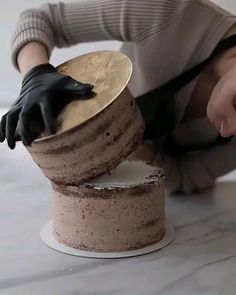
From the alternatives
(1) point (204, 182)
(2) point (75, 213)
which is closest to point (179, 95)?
(1) point (204, 182)

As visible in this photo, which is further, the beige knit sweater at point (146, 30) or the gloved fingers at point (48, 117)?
the beige knit sweater at point (146, 30)

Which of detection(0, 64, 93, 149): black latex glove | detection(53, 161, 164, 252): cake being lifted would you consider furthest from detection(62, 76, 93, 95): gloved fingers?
detection(53, 161, 164, 252): cake being lifted

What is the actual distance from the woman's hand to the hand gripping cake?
0.34 feet

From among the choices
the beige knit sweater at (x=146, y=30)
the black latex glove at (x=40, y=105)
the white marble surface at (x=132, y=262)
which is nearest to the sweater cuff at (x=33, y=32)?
the beige knit sweater at (x=146, y=30)

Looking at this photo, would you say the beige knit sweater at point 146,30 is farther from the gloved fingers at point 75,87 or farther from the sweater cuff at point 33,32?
the gloved fingers at point 75,87

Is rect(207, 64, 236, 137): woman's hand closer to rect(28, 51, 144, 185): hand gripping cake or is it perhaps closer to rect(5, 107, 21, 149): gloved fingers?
rect(28, 51, 144, 185): hand gripping cake

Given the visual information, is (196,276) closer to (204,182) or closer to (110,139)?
(110,139)

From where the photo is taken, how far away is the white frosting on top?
0.61 m

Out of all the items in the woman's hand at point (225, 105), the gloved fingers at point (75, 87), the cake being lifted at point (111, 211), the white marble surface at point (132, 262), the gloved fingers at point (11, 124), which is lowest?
the white marble surface at point (132, 262)

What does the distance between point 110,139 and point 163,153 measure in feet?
0.90

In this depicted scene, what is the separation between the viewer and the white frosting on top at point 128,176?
61 centimetres

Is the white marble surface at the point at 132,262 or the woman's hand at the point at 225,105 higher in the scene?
the woman's hand at the point at 225,105

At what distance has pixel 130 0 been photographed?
0.70m

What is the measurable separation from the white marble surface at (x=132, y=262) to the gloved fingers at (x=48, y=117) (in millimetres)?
146
